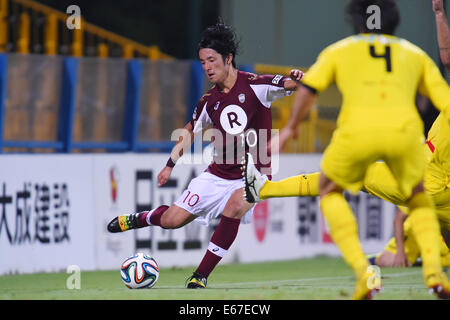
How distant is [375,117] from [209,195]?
2467 mm

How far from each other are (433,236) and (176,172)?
545cm

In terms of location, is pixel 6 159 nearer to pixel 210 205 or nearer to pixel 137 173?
pixel 137 173

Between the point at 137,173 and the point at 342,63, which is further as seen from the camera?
the point at 137,173

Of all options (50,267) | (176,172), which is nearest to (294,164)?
(176,172)

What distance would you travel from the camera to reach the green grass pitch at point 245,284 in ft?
21.9

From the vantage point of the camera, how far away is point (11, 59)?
1045 centimetres

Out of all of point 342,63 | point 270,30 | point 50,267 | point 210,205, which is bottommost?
point 50,267

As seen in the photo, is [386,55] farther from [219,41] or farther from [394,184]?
[219,41]

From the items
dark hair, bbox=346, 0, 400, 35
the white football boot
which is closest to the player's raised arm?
dark hair, bbox=346, 0, 400, 35

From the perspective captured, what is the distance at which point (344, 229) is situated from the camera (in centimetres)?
602

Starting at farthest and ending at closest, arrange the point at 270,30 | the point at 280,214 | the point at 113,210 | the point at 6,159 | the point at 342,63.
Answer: the point at 270,30, the point at 280,214, the point at 113,210, the point at 6,159, the point at 342,63

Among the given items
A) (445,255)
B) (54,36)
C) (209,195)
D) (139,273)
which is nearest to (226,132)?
(209,195)

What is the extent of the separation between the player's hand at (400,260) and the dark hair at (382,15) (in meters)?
4.52

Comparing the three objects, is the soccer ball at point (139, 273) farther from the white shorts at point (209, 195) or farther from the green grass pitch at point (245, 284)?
the white shorts at point (209, 195)
